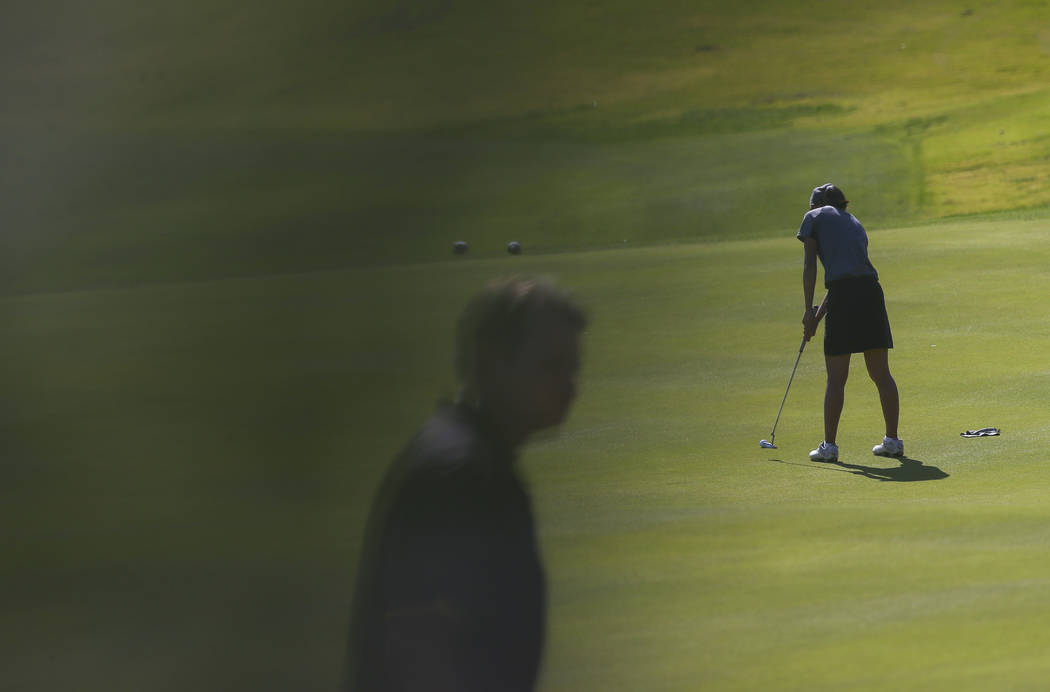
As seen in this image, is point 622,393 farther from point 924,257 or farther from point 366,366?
point 366,366

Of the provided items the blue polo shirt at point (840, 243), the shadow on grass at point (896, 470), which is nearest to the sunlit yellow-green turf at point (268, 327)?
the shadow on grass at point (896, 470)

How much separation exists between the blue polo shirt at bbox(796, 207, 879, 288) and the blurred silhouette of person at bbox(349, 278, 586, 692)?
242 inches

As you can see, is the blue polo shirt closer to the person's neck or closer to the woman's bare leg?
the woman's bare leg

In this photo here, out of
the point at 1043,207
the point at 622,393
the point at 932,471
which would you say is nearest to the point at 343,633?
the point at 932,471

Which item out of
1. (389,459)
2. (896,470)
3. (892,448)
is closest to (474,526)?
(389,459)

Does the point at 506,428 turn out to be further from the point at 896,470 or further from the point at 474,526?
the point at 896,470

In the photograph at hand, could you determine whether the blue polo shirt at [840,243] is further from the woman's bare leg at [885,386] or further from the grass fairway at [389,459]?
the grass fairway at [389,459]

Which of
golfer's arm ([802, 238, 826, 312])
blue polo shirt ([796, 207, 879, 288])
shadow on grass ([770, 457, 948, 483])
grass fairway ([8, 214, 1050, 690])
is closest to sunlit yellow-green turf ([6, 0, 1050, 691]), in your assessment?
grass fairway ([8, 214, 1050, 690])

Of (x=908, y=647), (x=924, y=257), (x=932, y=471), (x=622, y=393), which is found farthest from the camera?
(x=924, y=257)

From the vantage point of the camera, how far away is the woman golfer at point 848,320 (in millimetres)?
7473

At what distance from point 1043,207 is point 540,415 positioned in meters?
23.4

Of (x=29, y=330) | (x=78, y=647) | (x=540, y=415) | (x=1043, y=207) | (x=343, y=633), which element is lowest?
(x=1043, y=207)

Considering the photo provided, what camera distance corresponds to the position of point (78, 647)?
2102mm

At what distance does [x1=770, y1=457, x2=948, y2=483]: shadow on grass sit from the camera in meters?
6.92
